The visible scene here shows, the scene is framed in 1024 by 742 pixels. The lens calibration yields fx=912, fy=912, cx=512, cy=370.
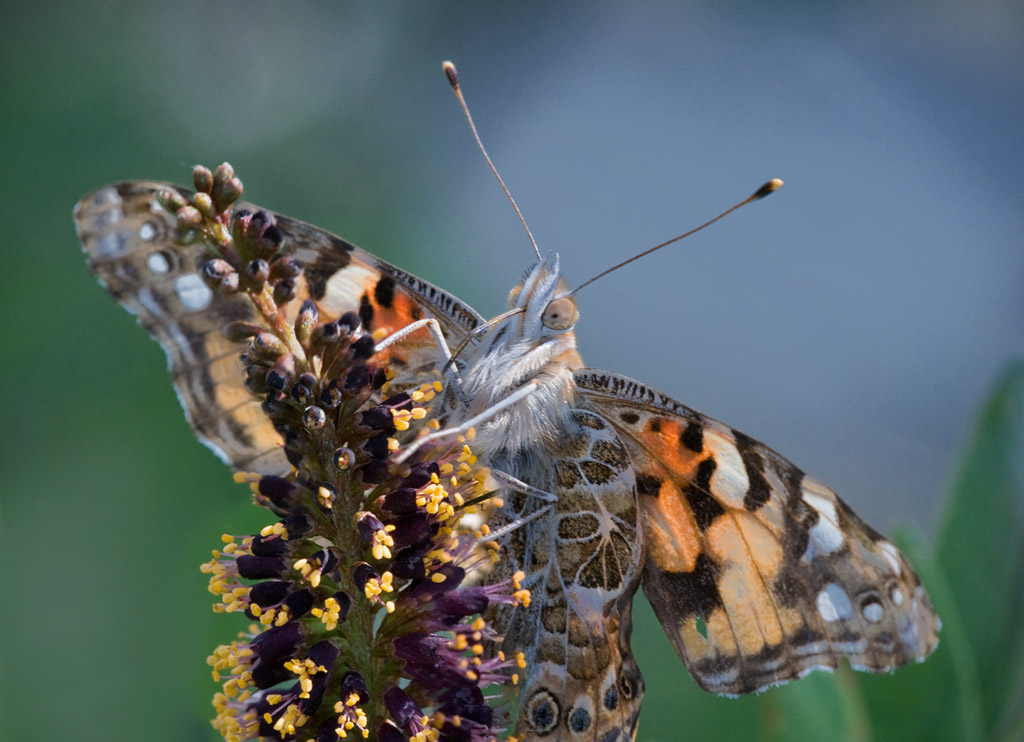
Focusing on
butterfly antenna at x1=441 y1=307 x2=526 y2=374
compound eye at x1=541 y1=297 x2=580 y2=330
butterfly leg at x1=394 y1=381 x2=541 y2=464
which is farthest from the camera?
compound eye at x1=541 y1=297 x2=580 y2=330

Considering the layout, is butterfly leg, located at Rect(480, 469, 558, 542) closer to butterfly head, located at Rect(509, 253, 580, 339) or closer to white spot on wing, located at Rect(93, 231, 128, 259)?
butterfly head, located at Rect(509, 253, 580, 339)

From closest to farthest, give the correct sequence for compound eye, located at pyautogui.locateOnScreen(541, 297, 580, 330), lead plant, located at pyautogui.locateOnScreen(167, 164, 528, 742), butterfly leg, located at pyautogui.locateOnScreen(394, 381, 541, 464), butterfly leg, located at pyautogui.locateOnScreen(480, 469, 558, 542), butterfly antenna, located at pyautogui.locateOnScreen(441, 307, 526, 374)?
1. lead plant, located at pyautogui.locateOnScreen(167, 164, 528, 742)
2. butterfly leg, located at pyautogui.locateOnScreen(394, 381, 541, 464)
3. butterfly leg, located at pyautogui.locateOnScreen(480, 469, 558, 542)
4. butterfly antenna, located at pyautogui.locateOnScreen(441, 307, 526, 374)
5. compound eye, located at pyautogui.locateOnScreen(541, 297, 580, 330)

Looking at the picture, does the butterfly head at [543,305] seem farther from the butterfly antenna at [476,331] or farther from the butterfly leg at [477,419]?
the butterfly leg at [477,419]

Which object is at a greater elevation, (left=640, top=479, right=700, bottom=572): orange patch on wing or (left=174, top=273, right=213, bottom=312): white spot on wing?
(left=174, top=273, right=213, bottom=312): white spot on wing

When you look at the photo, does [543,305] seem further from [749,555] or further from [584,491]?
[749,555]

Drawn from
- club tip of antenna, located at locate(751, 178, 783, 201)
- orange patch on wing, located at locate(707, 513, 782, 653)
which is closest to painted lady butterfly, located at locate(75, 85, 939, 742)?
orange patch on wing, located at locate(707, 513, 782, 653)

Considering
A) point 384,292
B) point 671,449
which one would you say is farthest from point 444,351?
point 671,449

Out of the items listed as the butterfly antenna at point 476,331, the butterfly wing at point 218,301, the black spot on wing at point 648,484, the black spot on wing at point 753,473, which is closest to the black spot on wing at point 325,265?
the butterfly wing at point 218,301
